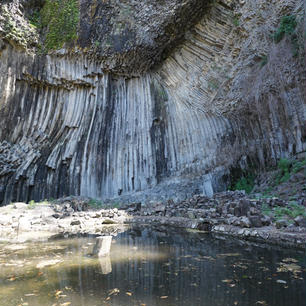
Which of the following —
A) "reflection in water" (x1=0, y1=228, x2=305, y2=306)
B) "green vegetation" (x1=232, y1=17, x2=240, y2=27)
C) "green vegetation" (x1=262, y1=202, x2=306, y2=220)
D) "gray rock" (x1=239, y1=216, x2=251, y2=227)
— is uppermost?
"green vegetation" (x1=232, y1=17, x2=240, y2=27)

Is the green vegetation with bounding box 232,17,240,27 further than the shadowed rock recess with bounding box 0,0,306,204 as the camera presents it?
Yes

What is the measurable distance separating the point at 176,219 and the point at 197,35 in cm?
1212

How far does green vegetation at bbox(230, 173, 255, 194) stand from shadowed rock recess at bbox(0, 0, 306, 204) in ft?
1.69

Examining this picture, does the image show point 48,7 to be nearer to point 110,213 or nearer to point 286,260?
point 110,213

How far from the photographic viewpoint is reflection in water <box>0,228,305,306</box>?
313 centimetres

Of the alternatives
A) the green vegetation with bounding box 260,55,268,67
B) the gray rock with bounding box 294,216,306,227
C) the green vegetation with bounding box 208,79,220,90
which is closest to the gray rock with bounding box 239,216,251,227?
the gray rock with bounding box 294,216,306,227

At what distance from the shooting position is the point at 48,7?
1875 cm

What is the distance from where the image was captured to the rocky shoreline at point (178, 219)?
6.23m

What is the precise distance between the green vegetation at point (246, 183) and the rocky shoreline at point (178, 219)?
142 centimetres

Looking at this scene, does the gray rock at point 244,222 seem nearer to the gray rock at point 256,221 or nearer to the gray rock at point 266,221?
the gray rock at point 256,221

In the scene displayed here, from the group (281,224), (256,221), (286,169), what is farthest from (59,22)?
(281,224)

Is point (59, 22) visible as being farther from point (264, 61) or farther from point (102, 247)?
point (102, 247)

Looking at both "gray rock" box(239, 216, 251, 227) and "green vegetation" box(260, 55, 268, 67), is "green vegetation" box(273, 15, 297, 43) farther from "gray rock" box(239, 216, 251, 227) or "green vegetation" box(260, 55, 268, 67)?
"gray rock" box(239, 216, 251, 227)

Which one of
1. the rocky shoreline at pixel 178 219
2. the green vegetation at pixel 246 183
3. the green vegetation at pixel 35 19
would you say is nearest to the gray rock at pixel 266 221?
the rocky shoreline at pixel 178 219
